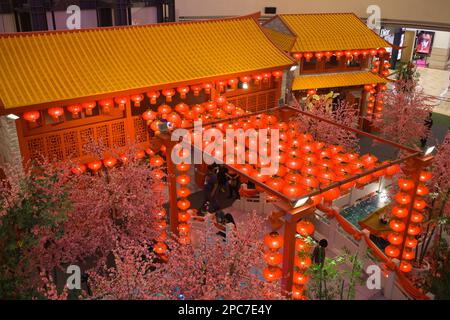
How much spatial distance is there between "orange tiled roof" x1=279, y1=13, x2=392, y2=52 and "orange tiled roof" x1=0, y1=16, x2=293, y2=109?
339 cm

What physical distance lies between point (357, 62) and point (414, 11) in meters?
14.9

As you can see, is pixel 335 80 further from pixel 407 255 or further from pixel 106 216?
pixel 106 216

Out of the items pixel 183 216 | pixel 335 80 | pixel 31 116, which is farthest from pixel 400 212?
pixel 31 116

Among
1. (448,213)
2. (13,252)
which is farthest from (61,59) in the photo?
(448,213)

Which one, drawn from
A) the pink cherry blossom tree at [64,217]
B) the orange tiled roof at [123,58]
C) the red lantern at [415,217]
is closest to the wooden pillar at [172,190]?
the pink cherry blossom tree at [64,217]

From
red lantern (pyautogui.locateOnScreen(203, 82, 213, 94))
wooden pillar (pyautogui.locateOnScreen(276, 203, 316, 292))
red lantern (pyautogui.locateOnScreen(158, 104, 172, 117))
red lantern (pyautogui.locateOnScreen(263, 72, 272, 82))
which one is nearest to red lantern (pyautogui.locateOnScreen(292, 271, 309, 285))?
wooden pillar (pyautogui.locateOnScreen(276, 203, 316, 292))

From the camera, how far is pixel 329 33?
25.0m

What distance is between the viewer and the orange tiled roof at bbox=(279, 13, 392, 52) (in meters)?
24.2

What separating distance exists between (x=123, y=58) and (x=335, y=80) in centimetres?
1242

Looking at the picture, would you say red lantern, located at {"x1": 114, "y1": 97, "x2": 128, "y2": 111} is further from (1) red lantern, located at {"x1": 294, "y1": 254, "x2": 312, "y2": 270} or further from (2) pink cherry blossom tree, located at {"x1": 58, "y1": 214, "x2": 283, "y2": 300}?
(1) red lantern, located at {"x1": 294, "y1": 254, "x2": 312, "y2": 270}

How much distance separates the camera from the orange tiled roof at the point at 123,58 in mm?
15877

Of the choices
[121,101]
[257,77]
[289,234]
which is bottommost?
[289,234]

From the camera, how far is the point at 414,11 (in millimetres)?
36344

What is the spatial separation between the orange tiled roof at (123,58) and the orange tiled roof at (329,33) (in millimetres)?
3391
